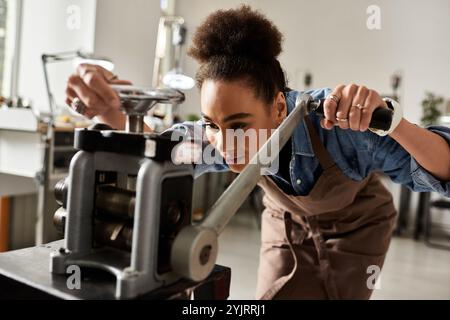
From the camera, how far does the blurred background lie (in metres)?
2.25

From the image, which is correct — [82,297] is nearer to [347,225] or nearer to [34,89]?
[347,225]

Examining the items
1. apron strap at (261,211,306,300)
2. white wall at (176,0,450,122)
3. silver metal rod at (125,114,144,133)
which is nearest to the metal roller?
silver metal rod at (125,114,144,133)

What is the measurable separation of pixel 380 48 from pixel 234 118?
11.8 ft

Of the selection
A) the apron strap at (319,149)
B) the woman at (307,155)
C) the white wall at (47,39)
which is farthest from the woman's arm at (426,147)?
the white wall at (47,39)

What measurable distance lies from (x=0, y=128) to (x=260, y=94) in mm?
1866

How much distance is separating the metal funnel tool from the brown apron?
0.66 m

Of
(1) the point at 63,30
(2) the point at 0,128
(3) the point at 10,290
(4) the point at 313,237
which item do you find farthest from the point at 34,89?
(3) the point at 10,290

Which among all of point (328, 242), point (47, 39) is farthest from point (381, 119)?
point (47, 39)

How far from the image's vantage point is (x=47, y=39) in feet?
9.52

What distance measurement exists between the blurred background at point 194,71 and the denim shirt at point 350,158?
25cm

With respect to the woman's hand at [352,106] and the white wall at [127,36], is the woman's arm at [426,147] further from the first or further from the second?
the white wall at [127,36]

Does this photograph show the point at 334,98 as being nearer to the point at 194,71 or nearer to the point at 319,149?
the point at 319,149

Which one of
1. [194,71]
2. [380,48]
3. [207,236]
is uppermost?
[380,48]

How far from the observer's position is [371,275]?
118 cm
